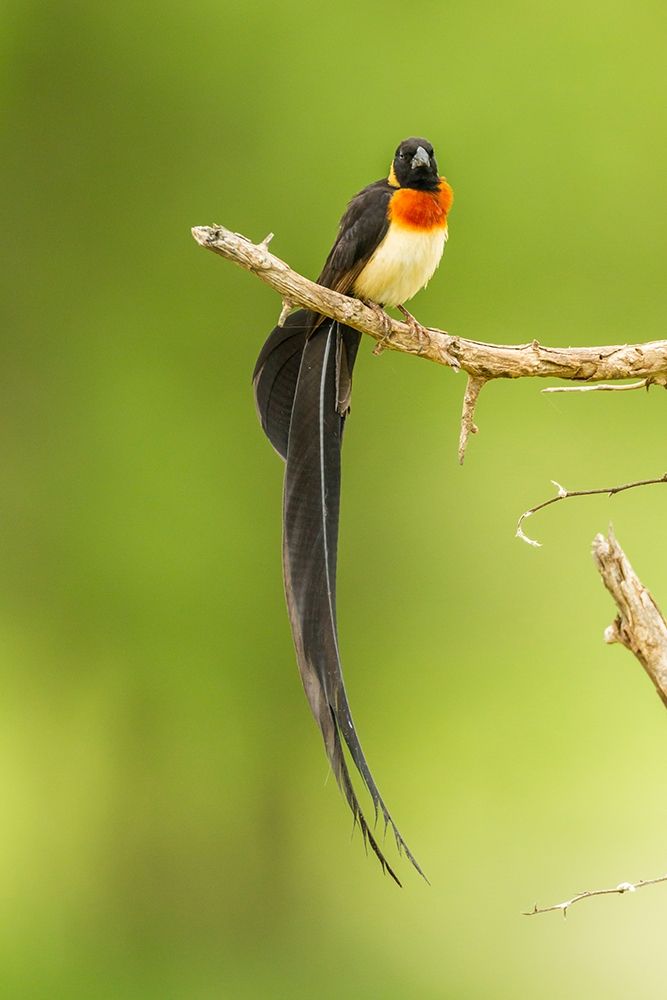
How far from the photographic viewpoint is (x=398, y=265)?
149 centimetres

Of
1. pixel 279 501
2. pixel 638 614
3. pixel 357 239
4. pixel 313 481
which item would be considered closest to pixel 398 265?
pixel 357 239

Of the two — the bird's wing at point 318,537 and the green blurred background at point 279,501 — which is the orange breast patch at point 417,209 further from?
the green blurred background at point 279,501

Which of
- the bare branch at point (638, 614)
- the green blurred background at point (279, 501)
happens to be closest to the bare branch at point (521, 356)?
the bare branch at point (638, 614)

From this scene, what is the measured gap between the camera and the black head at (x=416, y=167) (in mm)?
1503

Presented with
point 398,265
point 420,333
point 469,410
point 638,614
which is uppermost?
point 398,265

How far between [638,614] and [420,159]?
72cm

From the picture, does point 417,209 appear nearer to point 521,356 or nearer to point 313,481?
point 521,356

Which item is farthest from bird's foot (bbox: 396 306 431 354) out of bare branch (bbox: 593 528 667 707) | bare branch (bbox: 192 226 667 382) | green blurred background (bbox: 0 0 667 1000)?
green blurred background (bbox: 0 0 667 1000)

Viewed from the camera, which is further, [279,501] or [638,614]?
[279,501]

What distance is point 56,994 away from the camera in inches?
95.0

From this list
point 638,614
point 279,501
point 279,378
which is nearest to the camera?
point 638,614

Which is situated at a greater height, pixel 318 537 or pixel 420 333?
pixel 420 333

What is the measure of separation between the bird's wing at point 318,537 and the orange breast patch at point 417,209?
0.18 metres

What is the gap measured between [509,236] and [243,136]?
0.68 m
